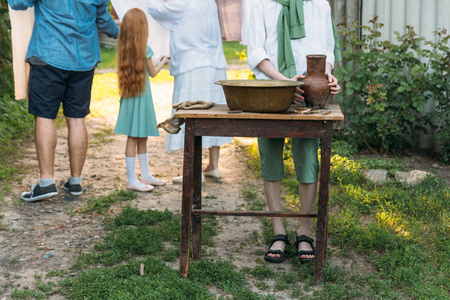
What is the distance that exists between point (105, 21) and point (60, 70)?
675mm

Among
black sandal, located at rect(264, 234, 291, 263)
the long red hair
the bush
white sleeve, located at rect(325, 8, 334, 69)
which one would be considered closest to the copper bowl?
white sleeve, located at rect(325, 8, 334, 69)

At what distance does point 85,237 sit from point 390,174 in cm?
288

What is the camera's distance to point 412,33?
228 inches

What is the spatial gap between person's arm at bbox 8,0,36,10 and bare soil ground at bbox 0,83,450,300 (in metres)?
1.64

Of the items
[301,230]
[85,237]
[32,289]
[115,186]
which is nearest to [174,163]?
[115,186]

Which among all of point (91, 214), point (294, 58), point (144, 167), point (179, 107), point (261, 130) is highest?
point (294, 58)

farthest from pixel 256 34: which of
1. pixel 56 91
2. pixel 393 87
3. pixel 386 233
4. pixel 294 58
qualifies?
pixel 393 87

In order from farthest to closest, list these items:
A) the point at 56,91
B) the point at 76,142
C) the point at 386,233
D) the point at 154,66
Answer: the point at 154,66, the point at 76,142, the point at 56,91, the point at 386,233

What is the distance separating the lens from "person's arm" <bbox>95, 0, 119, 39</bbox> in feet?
17.1

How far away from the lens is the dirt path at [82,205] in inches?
149

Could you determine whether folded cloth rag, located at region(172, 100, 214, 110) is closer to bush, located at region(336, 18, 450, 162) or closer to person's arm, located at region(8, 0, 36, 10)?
person's arm, located at region(8, 0, 36, 10)

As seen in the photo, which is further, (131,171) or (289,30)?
(131,171)

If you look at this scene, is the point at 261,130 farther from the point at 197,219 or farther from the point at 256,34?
the point at 197,219

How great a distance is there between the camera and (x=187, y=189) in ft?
11.3
